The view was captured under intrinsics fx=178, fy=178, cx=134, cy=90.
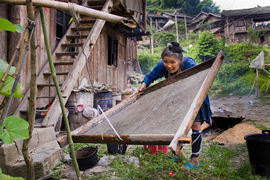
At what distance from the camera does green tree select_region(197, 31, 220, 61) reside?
62.7 feet

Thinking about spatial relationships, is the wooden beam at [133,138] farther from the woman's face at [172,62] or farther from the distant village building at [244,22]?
the distant village building at [244,22]

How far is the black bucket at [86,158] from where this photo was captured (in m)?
2.52

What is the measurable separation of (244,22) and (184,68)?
2922cm

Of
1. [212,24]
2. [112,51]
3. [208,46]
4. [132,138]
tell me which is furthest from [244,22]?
[132,138]

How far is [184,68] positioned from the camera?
9.06 feet

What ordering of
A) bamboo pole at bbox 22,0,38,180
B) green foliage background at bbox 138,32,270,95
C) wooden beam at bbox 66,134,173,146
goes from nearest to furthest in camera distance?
bamboo pole at bbox 22,0,38,180 → wooden beam at bbox 66,134,173,146 → green foliage background at bbox 138,32,270,95

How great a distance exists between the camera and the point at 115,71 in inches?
332

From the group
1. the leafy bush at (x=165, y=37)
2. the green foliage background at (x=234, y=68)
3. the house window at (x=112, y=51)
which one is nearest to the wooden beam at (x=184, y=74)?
the house window at (x=112, y=51)

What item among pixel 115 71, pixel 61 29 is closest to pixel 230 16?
pixel 115 71

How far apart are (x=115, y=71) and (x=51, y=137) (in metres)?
5.61

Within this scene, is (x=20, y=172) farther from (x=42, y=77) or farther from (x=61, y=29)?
(x=61, y=29)

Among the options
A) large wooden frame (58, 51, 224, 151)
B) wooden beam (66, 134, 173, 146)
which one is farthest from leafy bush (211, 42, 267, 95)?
wooden beam (66, 134, 173, 146)

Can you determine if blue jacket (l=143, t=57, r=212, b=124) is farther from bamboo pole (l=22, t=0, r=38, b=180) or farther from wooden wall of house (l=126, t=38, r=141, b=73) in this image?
wooden wall of house (l=126, t=38, r=141, b=73)

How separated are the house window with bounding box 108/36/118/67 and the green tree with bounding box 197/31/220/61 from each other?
527 inches
